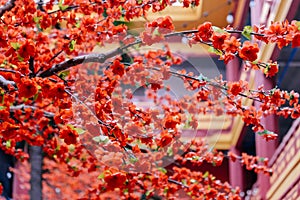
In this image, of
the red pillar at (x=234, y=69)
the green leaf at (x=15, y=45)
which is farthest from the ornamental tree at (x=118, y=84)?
the red pillar at (x=234, y=69)

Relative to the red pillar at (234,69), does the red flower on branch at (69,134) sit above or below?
above

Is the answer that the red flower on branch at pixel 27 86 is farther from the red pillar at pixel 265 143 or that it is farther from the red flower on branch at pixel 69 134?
the red pillar at pixel 265 143

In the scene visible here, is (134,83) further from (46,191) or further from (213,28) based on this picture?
(46,191)

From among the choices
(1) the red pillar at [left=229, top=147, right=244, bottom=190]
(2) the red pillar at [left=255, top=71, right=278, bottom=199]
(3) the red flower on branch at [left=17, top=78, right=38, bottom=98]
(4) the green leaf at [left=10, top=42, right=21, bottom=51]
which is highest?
(4) the green leaf at [left=10, top=42, right=21, bottom=51]

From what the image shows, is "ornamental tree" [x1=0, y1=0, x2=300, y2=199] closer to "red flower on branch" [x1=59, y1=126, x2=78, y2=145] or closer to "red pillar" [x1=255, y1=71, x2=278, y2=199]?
"red flower on branch" [x1=59, y1=126, x2=78, y2=145]

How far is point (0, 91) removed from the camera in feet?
11.7

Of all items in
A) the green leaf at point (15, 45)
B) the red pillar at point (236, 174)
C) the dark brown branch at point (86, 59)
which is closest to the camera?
the green leaf at point (15, 45)

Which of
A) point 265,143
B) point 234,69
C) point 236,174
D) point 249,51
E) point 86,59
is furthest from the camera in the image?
point 236,174

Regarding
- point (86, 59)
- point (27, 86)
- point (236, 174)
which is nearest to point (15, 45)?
point (27, 86)

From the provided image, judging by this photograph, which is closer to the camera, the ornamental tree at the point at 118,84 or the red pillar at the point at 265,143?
the ornamental tree at the point at 118,84

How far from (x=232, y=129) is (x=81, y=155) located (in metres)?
5.93

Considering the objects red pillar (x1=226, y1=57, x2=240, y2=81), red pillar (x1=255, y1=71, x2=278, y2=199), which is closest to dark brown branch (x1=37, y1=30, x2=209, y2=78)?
red pillar (x1=255, y1=71, x2=278, y2=199)

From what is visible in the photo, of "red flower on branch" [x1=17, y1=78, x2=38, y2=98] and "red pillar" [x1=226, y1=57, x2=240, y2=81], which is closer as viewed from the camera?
"red flower on branch" [x1=17, y1=78, x2=38, y2=98]

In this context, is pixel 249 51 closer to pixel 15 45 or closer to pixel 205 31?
pixel 205 31
